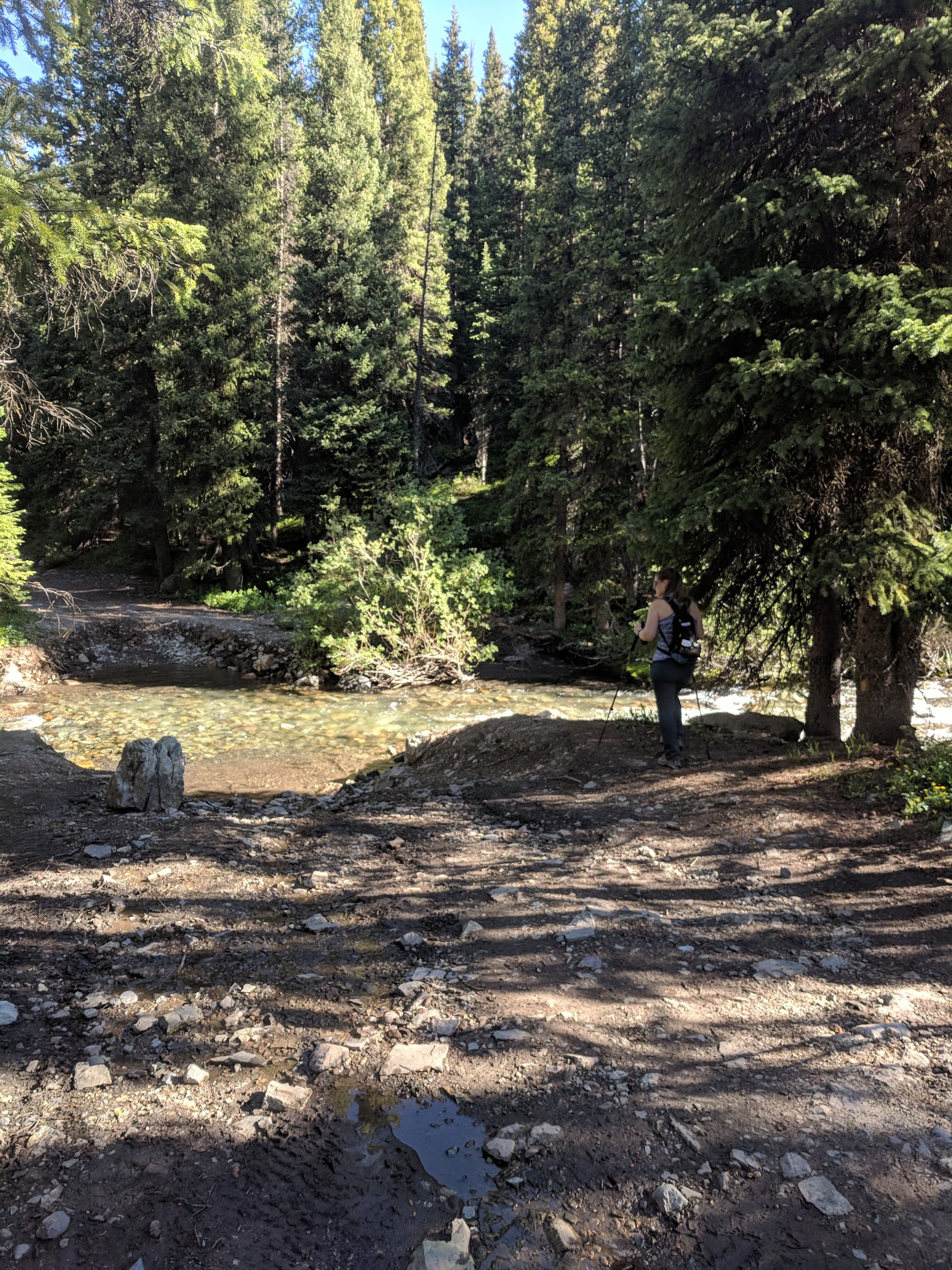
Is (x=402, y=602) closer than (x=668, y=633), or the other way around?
(x=668, y=633)

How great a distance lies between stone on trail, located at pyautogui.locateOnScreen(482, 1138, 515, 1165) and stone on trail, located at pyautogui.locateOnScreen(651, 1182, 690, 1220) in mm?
512

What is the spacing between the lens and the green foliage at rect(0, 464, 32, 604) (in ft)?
43.3

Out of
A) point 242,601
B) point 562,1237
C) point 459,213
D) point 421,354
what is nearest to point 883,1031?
point 562,1237

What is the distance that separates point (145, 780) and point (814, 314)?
7228 mm

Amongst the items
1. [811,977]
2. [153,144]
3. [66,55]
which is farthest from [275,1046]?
[153,144]

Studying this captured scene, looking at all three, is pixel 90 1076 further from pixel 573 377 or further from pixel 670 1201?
pixel 573 377

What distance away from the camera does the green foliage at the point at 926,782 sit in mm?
5418

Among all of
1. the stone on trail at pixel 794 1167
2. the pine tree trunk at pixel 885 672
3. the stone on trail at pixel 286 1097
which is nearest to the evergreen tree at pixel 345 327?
the pine tree trunk at pixel 885 672

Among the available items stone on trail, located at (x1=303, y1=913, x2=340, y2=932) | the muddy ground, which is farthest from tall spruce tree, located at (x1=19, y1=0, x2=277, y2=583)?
stone on trail, located at (x1=303, y1=913, x2=340, y2=932)

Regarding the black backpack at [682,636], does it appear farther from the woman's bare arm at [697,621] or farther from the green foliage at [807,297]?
the green foliage at [807,297]

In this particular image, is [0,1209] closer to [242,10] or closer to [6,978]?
[6,978]

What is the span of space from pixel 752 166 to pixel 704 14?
1460 millimetres

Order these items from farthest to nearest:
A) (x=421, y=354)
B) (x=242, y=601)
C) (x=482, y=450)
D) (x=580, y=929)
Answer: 1. (x=482, y=450)
2. (x=421, y=354)
3. (x=242, y=601)
4. (x=580, y=929)

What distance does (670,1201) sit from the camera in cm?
242
